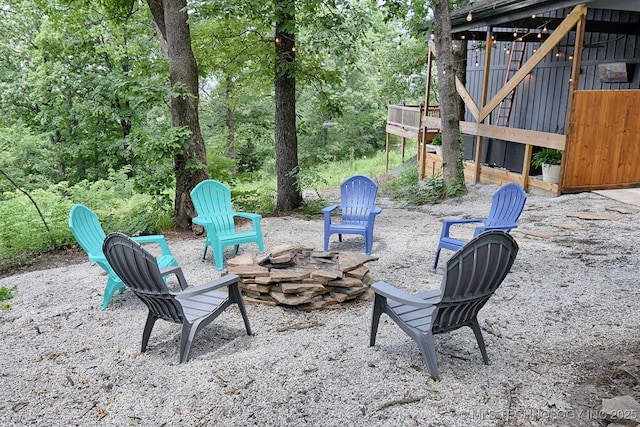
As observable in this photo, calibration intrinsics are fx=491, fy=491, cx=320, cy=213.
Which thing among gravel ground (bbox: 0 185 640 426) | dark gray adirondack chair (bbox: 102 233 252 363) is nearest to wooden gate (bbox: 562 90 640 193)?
gravel ground (bbox: 0 185 640 426)

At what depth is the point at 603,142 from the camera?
26.1ft

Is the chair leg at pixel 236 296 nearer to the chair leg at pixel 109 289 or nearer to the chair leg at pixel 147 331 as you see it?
the chair leg at pixel 147 331

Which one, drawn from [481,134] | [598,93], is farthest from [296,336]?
[481,134]

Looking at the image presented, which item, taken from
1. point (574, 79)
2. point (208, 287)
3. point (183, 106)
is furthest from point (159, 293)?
point (574, 79)

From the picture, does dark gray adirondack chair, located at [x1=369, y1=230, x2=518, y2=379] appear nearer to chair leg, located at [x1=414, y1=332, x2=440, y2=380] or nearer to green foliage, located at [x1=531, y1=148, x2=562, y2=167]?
chair leg, located at [x1=414, y1=332, x2=440, y2=380]

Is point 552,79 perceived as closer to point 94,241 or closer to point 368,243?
point 368,243

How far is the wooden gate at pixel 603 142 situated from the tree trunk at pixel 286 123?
14.8 ft

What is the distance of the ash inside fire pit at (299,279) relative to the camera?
407 centimetres

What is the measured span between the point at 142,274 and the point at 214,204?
2.72 metres

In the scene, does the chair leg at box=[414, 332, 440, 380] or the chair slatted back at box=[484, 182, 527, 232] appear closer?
the chair leg at box=[414, 332, 440, 380]

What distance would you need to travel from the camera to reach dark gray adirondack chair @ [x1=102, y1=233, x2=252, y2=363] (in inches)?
125

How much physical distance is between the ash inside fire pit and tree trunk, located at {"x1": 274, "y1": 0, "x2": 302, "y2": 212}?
13.7ft

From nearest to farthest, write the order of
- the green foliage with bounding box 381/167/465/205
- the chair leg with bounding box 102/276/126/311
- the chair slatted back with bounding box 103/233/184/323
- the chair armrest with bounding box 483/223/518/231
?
the chair slatted back with bounding box 103/233/184/323, the chair leg with bounding box 102/276/126/311, the chair armrest with bounding box 483/223/518/231, the green foliage with bounding box 381/167/465/205

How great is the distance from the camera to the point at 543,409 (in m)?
2.52
